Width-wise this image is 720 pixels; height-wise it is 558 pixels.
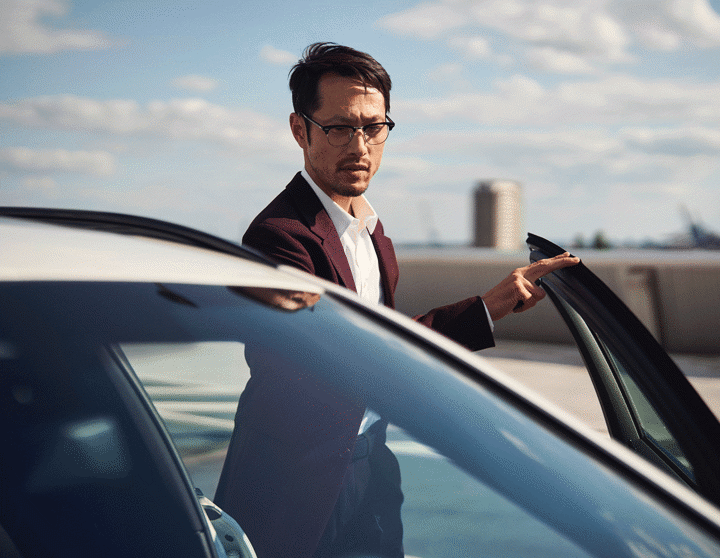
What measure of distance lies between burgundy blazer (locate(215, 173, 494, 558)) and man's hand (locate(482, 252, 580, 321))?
523 mm

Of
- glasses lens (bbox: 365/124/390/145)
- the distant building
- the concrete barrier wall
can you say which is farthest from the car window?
the distant building

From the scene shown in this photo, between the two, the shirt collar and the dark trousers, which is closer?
the dark trousers

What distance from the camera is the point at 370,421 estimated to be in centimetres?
173

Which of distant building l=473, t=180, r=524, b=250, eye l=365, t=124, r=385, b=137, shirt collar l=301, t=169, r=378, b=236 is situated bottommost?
distant building l=473, t=180, r=524, b=250

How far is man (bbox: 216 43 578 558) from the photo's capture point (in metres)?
1.65

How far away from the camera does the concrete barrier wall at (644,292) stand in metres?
9.20

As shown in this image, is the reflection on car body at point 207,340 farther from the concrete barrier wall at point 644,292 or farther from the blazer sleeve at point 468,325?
the concrete barrier wall at point 644,292

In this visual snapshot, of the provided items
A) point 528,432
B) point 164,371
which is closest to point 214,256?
point 528,432

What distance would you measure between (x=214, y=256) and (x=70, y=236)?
243 millimetres

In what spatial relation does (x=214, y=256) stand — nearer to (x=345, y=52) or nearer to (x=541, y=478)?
(x=541, y=478)

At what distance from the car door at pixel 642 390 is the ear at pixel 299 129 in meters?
0.75

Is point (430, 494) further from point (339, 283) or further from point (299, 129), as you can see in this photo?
point (299, 129)

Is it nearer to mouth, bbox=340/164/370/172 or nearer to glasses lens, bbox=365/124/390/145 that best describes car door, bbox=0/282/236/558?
mouth, bbox=340/164/370/172

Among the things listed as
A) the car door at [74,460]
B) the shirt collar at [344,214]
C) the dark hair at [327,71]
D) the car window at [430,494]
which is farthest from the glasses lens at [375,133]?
the car door at [74,460]
